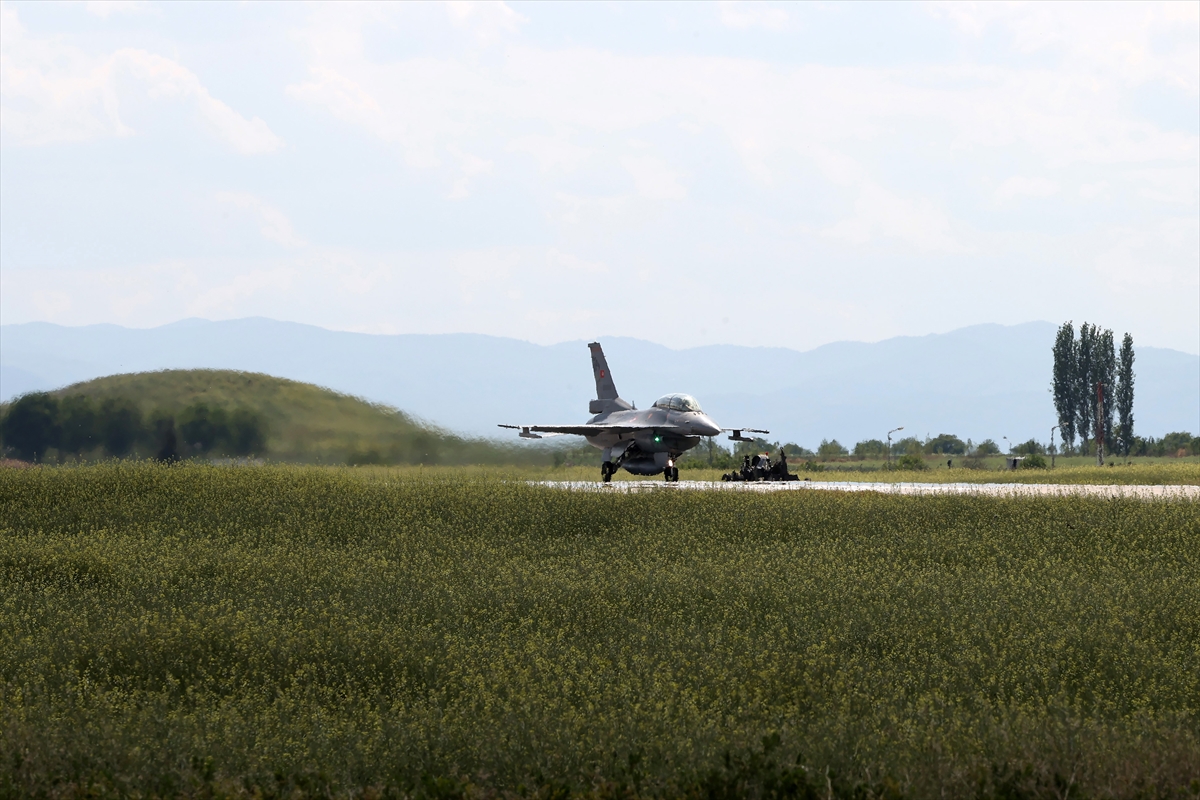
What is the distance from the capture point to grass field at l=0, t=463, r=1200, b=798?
8078 millimetres

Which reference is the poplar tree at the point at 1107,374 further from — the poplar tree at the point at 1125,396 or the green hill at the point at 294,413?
the green hill at the point at 294,413

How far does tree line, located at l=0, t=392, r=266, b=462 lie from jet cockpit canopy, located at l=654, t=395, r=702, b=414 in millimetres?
14319

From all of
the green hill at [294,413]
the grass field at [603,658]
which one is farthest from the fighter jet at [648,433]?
the grass field at [603,658]

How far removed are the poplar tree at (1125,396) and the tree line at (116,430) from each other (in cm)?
8890

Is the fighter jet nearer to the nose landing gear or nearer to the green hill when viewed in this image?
the nose landing gear

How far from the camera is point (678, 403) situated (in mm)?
41312

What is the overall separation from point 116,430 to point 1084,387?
93.1 metres

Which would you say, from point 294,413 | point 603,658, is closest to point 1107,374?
point 294,413

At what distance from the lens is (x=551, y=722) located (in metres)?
9.12

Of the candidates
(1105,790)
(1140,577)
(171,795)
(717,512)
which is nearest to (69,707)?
(171,795)

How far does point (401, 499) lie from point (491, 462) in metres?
14.2

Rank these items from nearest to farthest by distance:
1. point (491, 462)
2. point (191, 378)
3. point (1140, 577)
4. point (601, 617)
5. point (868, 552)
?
1. point (601, 617)
2. point (1140, 577)
3. point (868, 552)
4. point (191, 378)
5. point (491, 462)

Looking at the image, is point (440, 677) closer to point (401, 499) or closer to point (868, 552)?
point (868, 552)

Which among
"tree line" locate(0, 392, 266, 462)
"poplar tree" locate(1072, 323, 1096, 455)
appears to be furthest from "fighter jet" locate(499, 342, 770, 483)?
"poplar tree" locate(1072, 323, 1096, 455)
